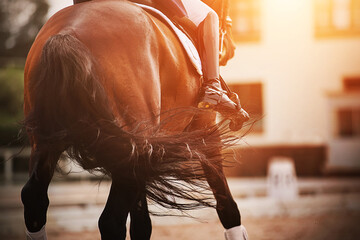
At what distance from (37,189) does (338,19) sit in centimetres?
1867

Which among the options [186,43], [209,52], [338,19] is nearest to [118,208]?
[186,43]

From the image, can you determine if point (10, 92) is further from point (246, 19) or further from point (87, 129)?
point (87, 129)

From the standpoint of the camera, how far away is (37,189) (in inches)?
113

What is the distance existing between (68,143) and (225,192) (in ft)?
3.89

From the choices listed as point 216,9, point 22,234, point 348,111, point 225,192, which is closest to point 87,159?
point 225,192

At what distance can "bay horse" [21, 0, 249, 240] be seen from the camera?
258 centimetres

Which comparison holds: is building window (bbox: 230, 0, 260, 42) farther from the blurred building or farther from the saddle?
the saddle

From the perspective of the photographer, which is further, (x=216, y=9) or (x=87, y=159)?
(x=216, y=9)

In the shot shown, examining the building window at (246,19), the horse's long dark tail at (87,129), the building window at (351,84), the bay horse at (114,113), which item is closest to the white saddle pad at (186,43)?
the bay horse at (114,113)

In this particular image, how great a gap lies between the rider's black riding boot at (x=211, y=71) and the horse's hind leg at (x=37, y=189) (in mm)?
918

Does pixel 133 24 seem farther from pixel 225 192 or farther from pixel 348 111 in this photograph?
pixel 348 111

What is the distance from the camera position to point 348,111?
18.9m

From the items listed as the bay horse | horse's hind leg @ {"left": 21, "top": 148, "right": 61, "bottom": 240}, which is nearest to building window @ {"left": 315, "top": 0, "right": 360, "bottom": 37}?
the bay horse

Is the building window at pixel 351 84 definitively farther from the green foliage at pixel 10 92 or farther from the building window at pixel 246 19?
the green foliage at pixel 10 92
